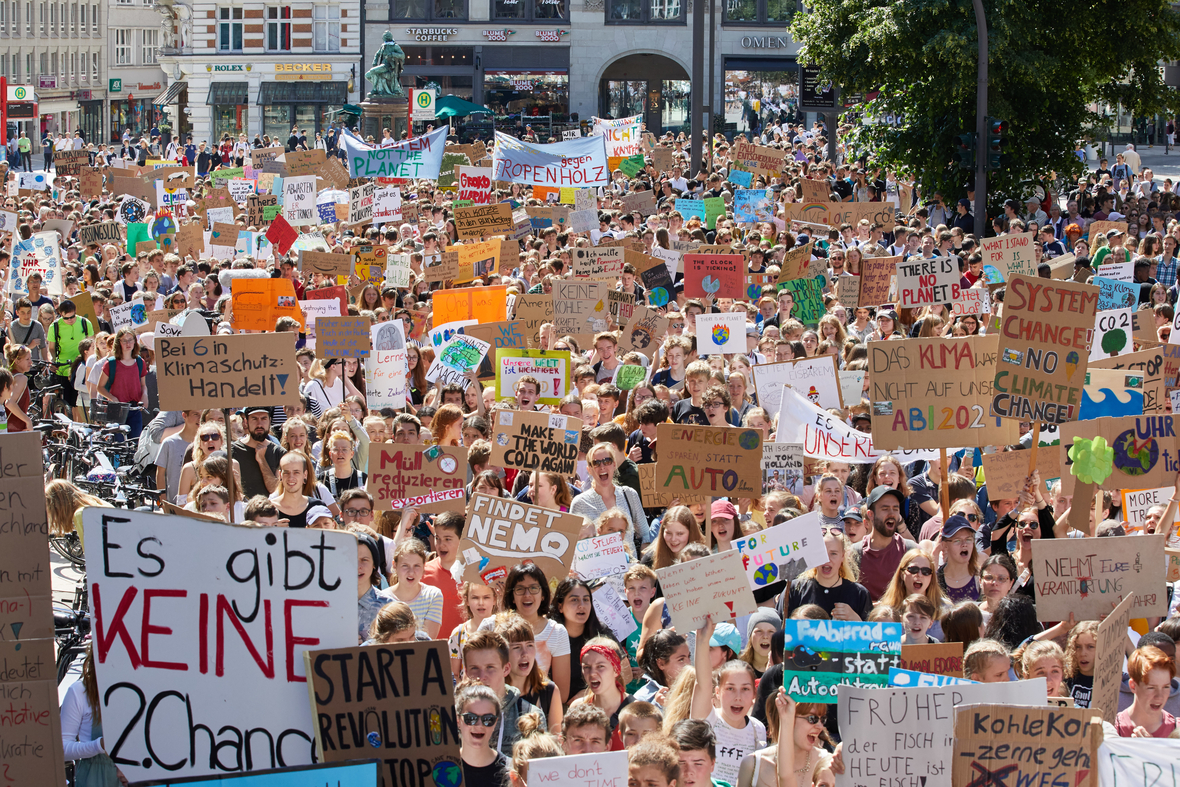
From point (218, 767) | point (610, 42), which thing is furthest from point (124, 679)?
point (610, 42)

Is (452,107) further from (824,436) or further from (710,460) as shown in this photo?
(710,460)

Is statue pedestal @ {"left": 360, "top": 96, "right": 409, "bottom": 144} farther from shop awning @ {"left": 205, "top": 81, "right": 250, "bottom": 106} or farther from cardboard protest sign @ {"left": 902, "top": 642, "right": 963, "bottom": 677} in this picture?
cardboard protest sign @ {"left": 902, "top": 642, "right": 963, "bottom": 677}

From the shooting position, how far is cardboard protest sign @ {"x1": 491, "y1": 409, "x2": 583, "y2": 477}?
9188 millimetres

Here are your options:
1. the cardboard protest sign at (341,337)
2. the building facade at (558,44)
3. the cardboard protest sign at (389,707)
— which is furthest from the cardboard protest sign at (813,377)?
the building facade at (558,44)

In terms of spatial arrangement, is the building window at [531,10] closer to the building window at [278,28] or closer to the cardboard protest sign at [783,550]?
the building window at [278,28]

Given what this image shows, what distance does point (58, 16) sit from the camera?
75.9 m

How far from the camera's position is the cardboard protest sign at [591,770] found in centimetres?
489

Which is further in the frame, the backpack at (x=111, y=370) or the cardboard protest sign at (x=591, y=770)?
the backpack at (x=111, y=370)

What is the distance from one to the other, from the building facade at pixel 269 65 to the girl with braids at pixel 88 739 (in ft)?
199

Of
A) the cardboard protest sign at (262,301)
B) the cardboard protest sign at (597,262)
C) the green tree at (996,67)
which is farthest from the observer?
the green tree at (996,67)

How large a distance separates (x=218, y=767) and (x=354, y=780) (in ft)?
2.02

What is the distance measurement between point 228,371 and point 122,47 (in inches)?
3161

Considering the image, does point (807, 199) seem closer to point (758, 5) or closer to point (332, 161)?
point (332, 161)

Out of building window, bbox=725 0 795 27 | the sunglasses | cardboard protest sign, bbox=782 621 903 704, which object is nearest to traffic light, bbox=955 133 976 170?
cardboard protest sign, bbox=782 621 903 704
